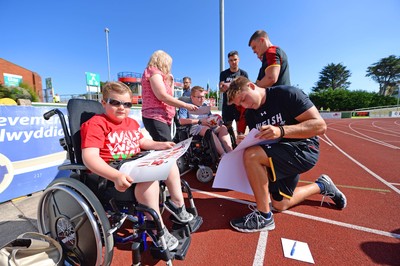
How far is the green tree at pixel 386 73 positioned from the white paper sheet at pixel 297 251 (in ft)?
226

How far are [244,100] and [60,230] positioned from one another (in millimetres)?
1963

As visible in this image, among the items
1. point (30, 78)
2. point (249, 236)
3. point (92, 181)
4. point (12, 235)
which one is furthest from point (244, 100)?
point (30, 78)

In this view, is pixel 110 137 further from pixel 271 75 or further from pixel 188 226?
pixel 271 75

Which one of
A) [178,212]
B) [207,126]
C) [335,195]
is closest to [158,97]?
[178,212]

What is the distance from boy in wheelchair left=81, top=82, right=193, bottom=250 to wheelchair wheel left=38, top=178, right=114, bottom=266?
199 mm

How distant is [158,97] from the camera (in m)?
2.04

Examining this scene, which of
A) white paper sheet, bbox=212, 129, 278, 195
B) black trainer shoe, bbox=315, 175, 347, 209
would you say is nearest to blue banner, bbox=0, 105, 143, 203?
white paper sheet, bbox=212, 129, 278, 195

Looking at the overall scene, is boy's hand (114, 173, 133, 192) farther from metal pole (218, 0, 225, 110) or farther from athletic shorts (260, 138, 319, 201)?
metal pole (218, 0, 225, 110)

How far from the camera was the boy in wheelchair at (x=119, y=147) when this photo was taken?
4.26 ft

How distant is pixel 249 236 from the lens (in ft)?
6.12

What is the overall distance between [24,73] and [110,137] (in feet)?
117

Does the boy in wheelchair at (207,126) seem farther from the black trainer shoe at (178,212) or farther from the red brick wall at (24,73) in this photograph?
the red brick wall at (24,73)

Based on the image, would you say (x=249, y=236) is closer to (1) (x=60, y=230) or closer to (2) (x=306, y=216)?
(2) (x=306, y=216)

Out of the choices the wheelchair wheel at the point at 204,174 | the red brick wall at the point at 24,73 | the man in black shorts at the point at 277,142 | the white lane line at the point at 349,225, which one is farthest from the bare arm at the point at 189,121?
the red brick wall at the point at 24,73
